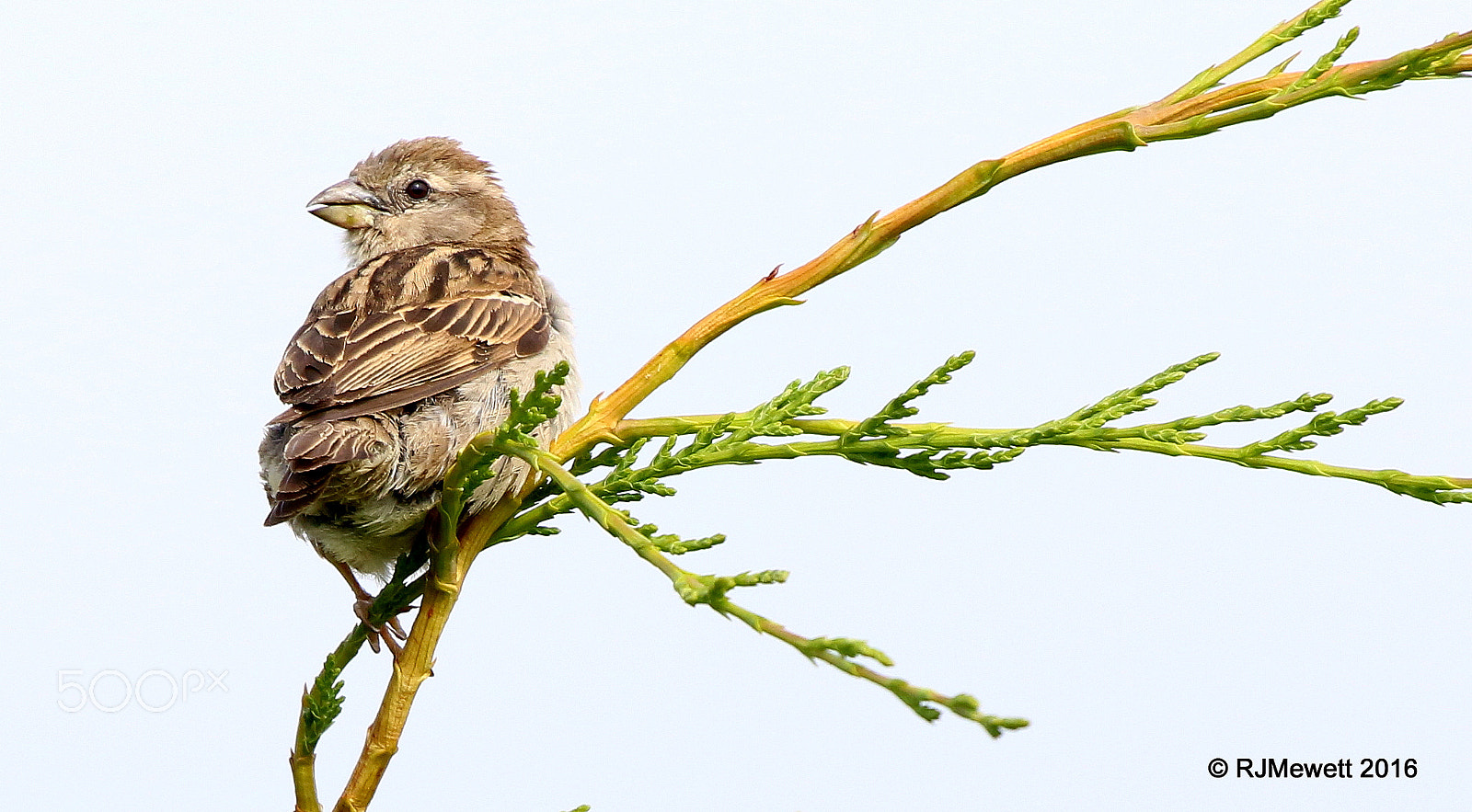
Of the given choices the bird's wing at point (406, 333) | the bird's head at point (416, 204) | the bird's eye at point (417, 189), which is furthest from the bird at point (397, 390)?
the bird's eye at point (417, 189)

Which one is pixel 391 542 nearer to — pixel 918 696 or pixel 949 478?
pixel 949 478

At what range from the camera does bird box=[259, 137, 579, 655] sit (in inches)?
157

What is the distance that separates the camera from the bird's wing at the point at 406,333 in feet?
13.8

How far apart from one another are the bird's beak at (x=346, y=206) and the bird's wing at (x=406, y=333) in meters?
0.58

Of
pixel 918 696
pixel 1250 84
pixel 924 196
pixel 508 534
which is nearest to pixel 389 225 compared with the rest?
pixel 508 534

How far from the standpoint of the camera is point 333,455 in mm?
3879

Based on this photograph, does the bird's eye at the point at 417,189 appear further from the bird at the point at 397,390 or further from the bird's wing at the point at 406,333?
the bird's wing at the point at 406,333

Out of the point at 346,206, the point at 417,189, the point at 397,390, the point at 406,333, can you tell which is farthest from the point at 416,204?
the point at 397,390

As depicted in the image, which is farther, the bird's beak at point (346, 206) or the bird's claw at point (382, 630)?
the bird's beak at point (346, 206)

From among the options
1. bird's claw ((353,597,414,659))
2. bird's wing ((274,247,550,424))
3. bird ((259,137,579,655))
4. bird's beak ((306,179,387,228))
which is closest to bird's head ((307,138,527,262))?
bird's beak ((306,179,387,228))

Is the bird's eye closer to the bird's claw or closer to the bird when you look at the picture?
the bird

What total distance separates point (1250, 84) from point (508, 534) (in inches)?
76.7

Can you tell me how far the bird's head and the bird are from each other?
0.29 m

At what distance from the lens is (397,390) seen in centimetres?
424
